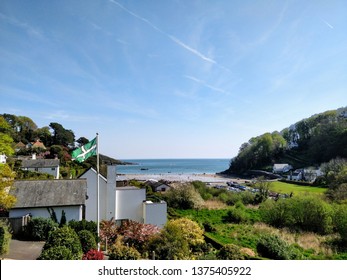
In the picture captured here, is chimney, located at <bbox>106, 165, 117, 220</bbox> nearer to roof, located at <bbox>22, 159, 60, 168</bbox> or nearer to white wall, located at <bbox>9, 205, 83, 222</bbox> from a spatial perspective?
white wall, located at <bbox>9, 205, 83, 222</bbox>

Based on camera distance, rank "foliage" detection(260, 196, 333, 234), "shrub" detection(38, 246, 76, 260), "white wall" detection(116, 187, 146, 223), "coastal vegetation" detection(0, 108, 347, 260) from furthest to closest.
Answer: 1. "foliage" detection(260, 196, 333, 234)
2. "white wall" detection(116, 187, 146, 223)
3. "coastal vegetation" detection(0, 108, 347, 260)
4. "shrub" detection(38, 246, 76, 260)

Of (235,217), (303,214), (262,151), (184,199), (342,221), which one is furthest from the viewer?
(262,151)

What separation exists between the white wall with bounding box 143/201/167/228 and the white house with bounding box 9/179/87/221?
3501mm

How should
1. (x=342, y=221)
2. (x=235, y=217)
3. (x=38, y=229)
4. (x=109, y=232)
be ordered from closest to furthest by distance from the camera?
1. (x=38, y=229)
2. (x=109, y=232)
3. (x=342, y=221)
4. (x=235, y=217)

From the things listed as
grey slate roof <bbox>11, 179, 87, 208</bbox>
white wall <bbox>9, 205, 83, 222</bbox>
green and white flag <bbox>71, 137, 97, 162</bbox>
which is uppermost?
green and white flag <bbox>71, 137, 97, 162</bbox>

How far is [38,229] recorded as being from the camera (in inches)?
457

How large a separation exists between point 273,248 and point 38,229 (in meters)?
10.0

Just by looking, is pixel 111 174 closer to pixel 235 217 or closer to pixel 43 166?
pixel 235 217

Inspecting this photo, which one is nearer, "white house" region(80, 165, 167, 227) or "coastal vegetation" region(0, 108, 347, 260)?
"coastal vegetation" region(0, 108, 347, 260)

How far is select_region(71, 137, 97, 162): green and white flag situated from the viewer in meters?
8.65

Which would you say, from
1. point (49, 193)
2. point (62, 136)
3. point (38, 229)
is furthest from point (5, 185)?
point (62, 136)

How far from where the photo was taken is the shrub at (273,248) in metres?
10.4

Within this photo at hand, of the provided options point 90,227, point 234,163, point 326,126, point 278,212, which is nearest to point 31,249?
point 90,227

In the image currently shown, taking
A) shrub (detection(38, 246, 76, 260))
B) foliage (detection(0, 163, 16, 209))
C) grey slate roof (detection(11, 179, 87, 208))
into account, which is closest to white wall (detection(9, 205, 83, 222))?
grey slate roof (detection(11, 179, 87, 208))
